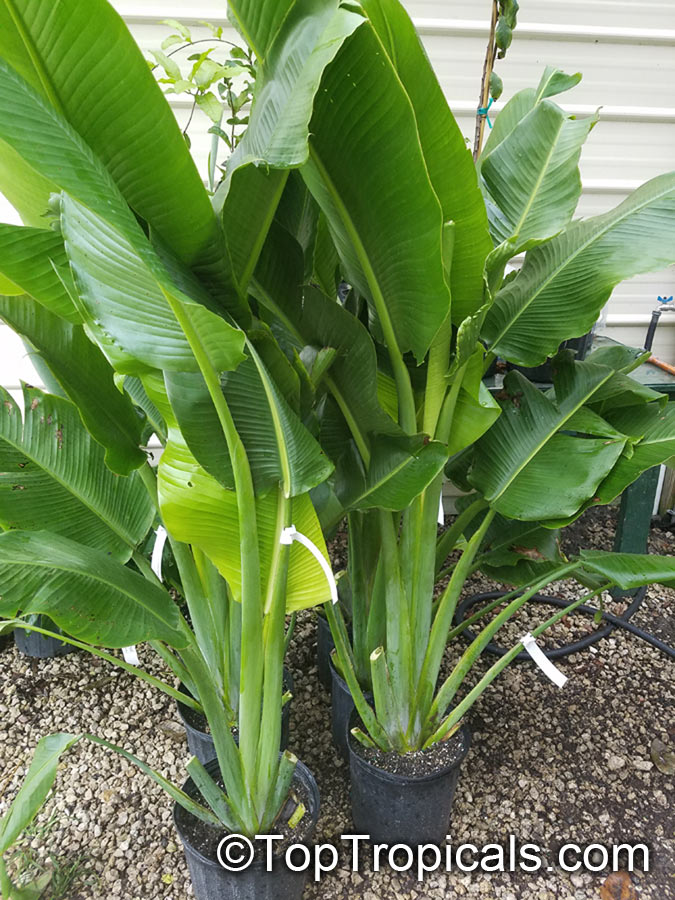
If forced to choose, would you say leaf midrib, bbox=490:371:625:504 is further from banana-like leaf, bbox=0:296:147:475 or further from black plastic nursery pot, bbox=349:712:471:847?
banana-like leaf, bbox=0:296:147:475

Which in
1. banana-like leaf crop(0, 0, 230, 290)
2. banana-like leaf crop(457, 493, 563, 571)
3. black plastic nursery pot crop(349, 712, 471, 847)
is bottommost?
black plastic nursery pot crop(349, 712, 471, 847)

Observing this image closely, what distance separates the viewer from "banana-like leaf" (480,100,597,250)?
1.09 metres

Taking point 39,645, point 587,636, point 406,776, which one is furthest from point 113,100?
point 587,636

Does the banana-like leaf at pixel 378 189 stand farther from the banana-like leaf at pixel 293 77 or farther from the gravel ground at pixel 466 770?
the gravel ground at pixel 466 770

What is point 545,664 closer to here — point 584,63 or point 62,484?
point 62,484

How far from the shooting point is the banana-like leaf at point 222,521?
0.90 metres

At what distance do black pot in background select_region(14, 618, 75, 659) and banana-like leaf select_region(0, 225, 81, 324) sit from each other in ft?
4.12

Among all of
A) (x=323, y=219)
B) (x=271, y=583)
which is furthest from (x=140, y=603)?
(x=323, y=219)

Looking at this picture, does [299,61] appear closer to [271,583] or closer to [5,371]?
[271,583]

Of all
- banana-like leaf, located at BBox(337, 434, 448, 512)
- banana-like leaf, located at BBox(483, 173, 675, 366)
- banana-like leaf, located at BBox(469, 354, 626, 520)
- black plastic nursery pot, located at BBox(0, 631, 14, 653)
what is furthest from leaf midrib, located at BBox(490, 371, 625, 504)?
black plastic nursery pot, located at BBox(0, 631, 14, 653)

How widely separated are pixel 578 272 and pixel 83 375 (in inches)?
34.8

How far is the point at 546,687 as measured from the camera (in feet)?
5.60

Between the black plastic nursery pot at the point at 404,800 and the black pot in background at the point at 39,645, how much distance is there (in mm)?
1046

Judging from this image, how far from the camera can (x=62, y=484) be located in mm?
1081
